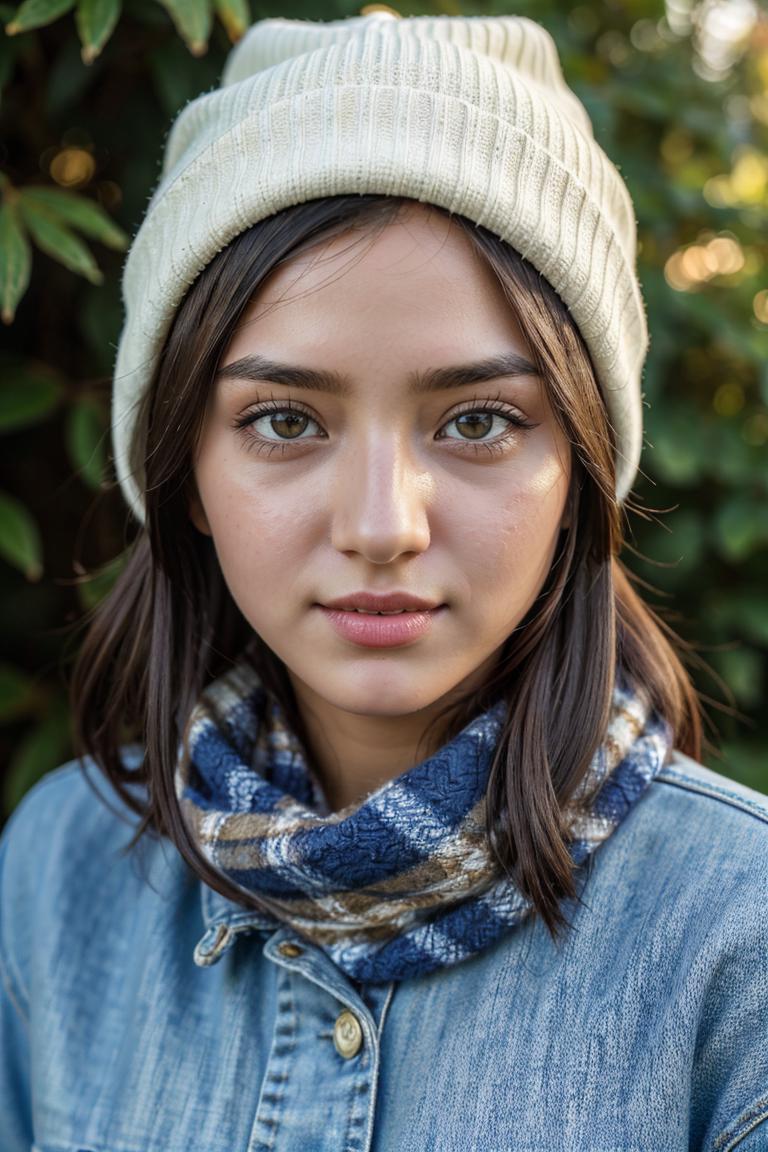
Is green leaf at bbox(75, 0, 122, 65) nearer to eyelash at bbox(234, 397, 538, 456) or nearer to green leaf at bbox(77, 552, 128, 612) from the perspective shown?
eyelash at bbox(234, 397, 538, 456)

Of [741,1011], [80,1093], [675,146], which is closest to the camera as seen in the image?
[741,1011]

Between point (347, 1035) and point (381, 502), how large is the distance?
0.65 metres

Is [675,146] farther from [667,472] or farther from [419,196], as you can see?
[419,196]

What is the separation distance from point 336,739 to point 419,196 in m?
0.72

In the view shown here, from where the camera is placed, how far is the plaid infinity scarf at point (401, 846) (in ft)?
3.97

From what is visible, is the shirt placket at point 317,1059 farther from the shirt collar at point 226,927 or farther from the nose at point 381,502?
the nose at point 381,502

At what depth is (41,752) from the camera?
1.92 metres

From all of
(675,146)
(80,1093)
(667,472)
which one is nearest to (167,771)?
(80,1093)

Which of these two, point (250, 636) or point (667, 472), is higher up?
point (667, 472)

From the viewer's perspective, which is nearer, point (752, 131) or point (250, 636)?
point (250, 636)

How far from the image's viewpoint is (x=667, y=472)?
189 cm

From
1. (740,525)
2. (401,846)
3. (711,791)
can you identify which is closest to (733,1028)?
(711,791)

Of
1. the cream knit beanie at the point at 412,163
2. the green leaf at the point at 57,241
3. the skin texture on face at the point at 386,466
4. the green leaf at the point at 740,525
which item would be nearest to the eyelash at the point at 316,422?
the skin texture on face at the point at 386,466

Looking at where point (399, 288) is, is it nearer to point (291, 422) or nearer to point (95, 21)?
point (291, 422)
